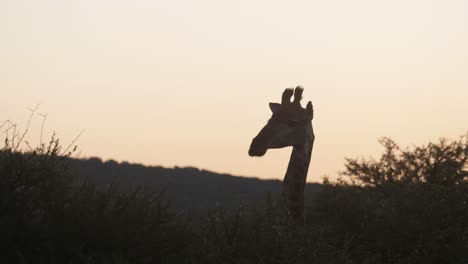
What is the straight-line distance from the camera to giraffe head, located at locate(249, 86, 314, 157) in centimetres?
1307

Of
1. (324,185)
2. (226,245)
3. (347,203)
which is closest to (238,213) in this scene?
(226,245)

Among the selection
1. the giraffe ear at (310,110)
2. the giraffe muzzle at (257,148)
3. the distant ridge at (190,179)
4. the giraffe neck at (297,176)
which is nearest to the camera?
the giraffe neck at (297,176)

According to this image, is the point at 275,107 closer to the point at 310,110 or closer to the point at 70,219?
the point at 310,110

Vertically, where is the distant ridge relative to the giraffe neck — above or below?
above

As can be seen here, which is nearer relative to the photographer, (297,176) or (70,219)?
(70,219)

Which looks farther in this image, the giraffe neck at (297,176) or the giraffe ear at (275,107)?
the giraffe ear at (275,107)

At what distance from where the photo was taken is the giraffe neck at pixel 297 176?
1268cm

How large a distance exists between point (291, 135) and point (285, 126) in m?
0.20

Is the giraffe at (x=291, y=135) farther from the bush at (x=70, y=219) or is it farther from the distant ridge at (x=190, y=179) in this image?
the distant ridge at (x=190, y=179)

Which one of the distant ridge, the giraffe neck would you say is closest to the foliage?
the giraffe neck

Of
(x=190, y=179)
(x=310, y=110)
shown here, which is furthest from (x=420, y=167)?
(x=190, y=179)

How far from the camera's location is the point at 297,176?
1313 centimetres

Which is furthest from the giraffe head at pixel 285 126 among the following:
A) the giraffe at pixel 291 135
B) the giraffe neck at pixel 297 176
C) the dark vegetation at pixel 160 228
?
the dark vegetation at pixel 160 228

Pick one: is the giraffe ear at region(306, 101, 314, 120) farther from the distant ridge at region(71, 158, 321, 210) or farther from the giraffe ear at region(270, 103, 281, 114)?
the distant ridge at region(71, 158, 321, 210)
